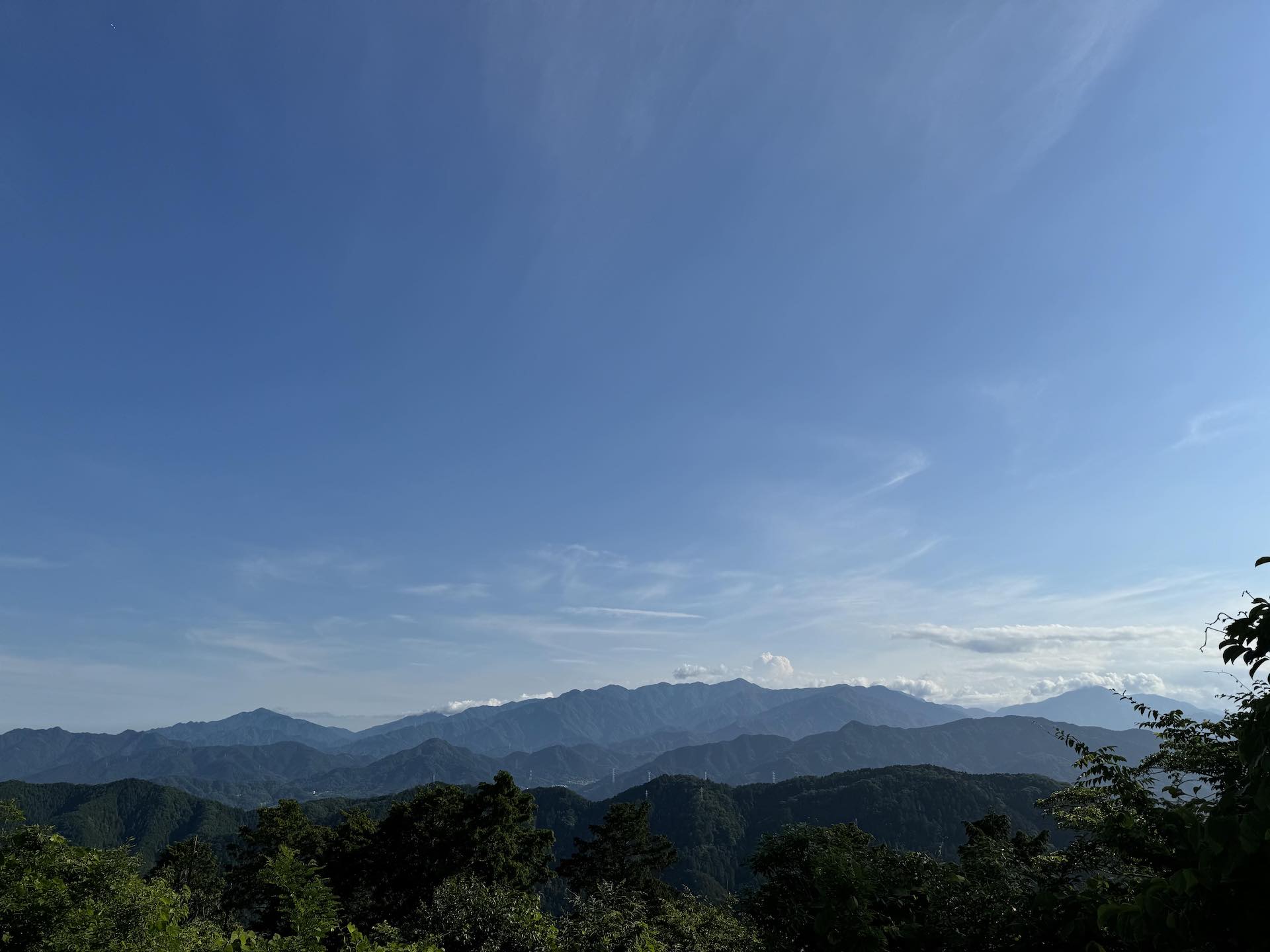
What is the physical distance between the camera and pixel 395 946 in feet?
38.2

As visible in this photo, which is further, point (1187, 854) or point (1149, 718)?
point (1149, 718)

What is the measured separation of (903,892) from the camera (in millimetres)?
8672

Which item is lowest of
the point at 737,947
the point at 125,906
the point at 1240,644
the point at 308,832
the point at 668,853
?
the point at 668,853

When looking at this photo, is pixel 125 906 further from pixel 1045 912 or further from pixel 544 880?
pixel 544 880

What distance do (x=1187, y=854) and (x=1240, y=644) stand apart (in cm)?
158

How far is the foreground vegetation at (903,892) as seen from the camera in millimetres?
4055

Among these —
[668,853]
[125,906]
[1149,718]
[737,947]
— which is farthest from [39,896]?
[668,853]

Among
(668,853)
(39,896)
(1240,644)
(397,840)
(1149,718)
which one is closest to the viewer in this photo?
(1240,644)

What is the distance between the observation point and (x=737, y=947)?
741 inches

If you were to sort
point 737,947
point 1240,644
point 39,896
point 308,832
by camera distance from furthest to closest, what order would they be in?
point 308,832, point 737,947, point 39,896, point 1240,644

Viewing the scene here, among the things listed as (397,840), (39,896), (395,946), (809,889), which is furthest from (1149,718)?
(397,840)

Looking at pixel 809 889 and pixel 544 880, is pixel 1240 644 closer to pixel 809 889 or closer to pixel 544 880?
pixel 809 889

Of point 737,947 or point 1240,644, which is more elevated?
point 1240,644

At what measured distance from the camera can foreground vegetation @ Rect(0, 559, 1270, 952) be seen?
405cm
